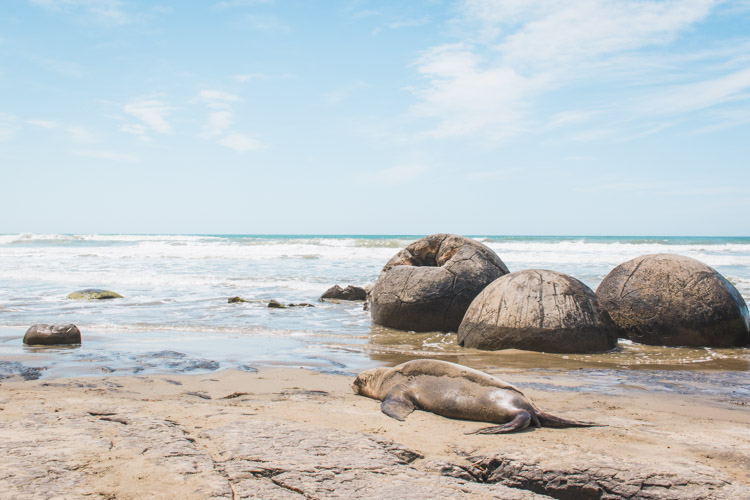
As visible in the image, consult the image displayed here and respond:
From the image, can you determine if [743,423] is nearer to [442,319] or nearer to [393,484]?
[393,484]

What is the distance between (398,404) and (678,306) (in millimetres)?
4879

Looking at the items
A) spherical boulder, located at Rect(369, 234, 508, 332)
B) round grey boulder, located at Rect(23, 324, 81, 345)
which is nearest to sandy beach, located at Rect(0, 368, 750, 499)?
round grey boulder, located at Rect(23, 324, 81, 345)

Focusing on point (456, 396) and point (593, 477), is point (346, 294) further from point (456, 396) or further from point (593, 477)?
point (593, 477)

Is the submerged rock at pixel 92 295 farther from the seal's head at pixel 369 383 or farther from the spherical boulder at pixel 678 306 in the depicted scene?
the spherical boulder at pixel 678 306

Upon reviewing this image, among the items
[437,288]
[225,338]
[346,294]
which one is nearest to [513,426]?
[437,288]

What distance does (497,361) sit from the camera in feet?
21.2

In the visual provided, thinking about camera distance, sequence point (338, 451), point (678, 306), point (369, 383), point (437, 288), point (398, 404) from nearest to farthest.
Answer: point (338, 451), point (398, 404), point (369, 383), point (678, 306), point (437, 288)

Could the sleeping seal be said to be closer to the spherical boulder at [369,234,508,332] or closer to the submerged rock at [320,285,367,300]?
the spherical boulder at [369,234,508,332]

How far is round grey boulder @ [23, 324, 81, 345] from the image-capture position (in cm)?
740

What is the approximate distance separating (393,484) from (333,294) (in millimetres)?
10863

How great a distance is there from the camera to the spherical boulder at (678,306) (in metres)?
7.32

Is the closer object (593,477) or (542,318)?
(593,477)

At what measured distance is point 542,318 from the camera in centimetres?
686

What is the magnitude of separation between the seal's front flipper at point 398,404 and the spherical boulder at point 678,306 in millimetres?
4471
